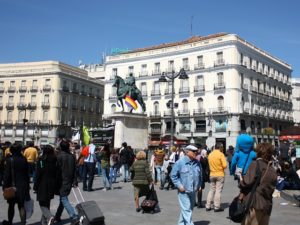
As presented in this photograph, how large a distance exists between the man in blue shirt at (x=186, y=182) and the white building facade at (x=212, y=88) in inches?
1715

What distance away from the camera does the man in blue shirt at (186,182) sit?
685 cm

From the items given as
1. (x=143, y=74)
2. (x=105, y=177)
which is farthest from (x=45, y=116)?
(x=105, y=177)

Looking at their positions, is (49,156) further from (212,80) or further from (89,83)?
(89,83)

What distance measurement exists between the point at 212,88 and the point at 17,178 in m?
47.9

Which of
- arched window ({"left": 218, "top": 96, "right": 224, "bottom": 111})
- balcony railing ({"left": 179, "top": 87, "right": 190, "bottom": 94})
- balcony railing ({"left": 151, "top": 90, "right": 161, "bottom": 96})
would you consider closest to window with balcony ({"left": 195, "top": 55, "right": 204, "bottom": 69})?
balcony railing ({"left": 179, "top": 87, "right": 190, "bottom": 94})

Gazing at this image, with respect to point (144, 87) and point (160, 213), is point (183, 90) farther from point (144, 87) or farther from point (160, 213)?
point (160, 213)

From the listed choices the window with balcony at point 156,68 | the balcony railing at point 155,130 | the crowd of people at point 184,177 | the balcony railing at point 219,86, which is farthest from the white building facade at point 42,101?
the crowd of people at point 184,177

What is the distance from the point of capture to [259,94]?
56.4 m

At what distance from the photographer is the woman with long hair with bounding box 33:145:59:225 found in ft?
23.3

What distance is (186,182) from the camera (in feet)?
22.7

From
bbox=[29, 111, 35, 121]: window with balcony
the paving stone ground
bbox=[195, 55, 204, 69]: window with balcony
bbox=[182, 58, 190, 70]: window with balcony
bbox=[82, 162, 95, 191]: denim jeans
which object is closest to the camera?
the paving stone ground

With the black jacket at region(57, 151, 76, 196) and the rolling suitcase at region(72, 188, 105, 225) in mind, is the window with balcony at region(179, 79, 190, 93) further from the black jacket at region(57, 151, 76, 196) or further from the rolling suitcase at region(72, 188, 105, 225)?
the rolling suitcase at region(72, 188, 105, 225)

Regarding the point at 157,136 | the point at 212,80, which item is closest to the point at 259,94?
the point at 212,80

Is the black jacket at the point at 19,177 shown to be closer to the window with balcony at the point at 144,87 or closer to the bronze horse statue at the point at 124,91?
the bronze horse statue at the point at 124,91
